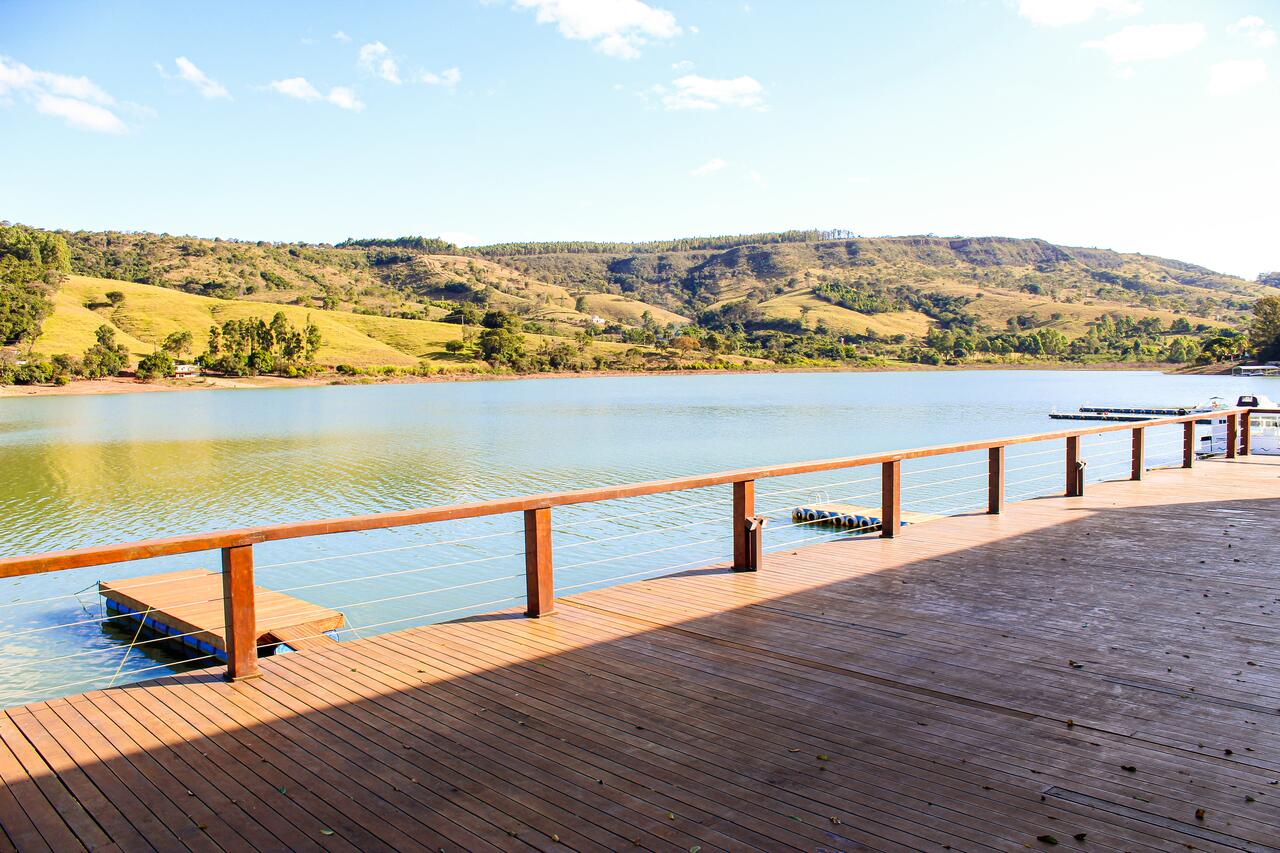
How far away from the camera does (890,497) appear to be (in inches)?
287

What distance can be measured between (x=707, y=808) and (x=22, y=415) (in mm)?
55153

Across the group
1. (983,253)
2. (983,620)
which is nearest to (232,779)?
(983,620)

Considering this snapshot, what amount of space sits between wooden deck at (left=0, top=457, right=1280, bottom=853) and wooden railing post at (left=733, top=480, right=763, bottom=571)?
24.8 inches

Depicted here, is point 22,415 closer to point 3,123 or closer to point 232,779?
point 3,123

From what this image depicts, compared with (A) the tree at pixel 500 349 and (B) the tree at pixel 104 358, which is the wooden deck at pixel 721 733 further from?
(A) the tree at pixel 500 349

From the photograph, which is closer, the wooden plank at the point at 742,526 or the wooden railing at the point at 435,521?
the wooden railing at the point at 435,521

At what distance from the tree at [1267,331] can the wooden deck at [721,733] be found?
90.4 m

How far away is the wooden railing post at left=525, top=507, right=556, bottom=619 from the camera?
501 centimetres

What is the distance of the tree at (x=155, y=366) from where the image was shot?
7088 cm

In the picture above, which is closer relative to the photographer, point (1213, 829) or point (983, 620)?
point (1213, 829)

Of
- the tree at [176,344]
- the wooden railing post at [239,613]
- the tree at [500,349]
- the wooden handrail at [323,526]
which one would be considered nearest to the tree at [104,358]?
the tree at [176,344]

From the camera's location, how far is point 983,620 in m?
4.99

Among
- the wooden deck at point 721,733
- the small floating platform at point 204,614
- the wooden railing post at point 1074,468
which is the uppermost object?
the wooden railing post at point 1074,468

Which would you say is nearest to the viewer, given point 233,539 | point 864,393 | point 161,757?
point 161,757
